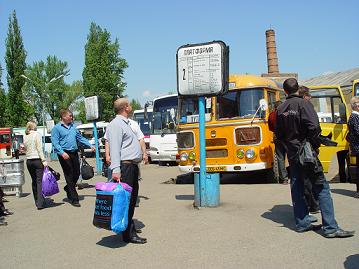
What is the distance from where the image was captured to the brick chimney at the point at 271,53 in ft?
170

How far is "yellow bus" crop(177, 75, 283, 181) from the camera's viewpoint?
1095 centimetres

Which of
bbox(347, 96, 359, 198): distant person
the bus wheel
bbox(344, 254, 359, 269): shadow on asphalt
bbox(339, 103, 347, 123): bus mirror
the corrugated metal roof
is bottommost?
bbox(344, 254, 359, 269): shadow on asphalt

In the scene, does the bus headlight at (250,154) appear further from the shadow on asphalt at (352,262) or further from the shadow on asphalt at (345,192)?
the shadow on asphalt at (352,262)

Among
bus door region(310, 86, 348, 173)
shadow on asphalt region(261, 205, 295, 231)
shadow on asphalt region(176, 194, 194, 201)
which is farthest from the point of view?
bus door region(310, 86, 348, 173)

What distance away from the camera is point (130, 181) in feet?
19.8

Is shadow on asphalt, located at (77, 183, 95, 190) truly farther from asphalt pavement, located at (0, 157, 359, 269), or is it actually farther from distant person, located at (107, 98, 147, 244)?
distant person, located at (107, 98, 147, 244)

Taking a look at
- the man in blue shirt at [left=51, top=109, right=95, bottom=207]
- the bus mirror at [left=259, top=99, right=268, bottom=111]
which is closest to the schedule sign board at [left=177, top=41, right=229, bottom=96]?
the man in blue shirt at [left=51, top=109, right=95, bottom=207]

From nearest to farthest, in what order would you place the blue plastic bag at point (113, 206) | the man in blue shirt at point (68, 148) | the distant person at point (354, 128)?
the blue plastic bag at point (113, 206), the distant person at point (354, 128), the man in blue shirt at point (68, 148)

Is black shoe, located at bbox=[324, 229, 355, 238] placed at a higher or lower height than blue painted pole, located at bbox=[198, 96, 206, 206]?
lower

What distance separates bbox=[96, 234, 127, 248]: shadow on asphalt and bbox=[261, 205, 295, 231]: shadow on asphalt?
7.50 ft

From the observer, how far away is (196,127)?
11.6 meters

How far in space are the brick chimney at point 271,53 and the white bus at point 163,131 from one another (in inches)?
1359

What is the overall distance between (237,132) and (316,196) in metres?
5.14

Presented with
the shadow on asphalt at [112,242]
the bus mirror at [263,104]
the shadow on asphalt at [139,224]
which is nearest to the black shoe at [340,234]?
the shadow on asphalt at [112,242]
